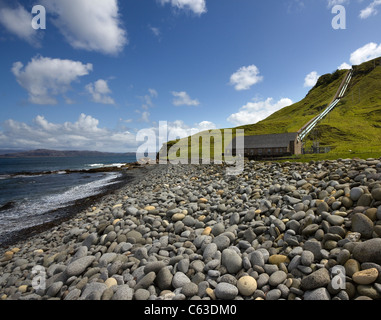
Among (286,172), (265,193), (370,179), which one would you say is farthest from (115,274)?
(286,172)

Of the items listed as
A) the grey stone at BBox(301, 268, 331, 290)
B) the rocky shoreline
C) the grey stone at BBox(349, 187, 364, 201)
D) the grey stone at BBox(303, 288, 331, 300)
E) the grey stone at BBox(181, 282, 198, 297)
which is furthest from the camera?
the grey stone at BBox(349, 187, 364, 201)

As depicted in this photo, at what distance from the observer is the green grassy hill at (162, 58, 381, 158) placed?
55.6 m

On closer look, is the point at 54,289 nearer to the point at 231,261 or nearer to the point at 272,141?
the point at 231,261

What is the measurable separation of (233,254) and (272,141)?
46.7 m

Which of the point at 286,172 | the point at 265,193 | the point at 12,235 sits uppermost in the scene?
the point at 286,172

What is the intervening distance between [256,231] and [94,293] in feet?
16.5

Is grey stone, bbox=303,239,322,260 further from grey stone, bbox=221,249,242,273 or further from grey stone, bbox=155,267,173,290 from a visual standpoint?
grey stone, bbox=155,267,173,290

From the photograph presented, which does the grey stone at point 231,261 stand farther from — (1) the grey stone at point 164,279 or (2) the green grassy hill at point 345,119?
(2) the green grassy hill at point 345,119

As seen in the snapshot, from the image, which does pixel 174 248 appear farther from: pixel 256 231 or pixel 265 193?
pixel 265 193

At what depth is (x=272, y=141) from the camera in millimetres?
47281

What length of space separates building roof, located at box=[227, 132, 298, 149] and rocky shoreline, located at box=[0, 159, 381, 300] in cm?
3950

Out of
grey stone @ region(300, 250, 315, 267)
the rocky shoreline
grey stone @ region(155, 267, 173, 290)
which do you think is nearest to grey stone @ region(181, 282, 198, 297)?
the rocky shoreline

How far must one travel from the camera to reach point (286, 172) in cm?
1279

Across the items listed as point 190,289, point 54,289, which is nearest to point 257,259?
point 190,289
